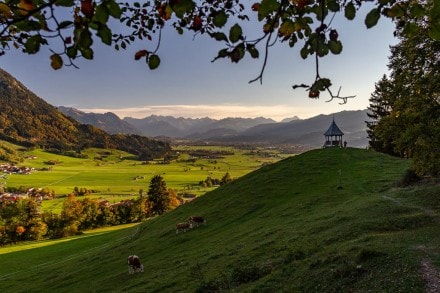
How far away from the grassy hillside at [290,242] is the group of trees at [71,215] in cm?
3359

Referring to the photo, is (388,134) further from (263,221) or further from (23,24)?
(23,24)

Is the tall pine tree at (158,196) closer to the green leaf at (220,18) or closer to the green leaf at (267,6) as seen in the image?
the green leaf at (220,18)

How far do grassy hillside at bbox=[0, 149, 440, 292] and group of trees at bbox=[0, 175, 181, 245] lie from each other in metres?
33.6

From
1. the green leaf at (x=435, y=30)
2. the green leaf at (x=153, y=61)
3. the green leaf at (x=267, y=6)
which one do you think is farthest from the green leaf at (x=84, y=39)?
the green leaf at (x=435, y=30)

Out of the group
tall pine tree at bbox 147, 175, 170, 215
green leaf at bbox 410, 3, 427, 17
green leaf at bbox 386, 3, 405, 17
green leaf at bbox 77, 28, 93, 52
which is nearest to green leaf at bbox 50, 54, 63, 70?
green leaf at bbox 77, 28, 93, 52

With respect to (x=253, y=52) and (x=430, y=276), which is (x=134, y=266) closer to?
(x=430, y=276)

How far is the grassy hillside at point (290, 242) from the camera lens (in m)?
14.4

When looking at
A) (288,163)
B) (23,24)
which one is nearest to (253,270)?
(23,24)

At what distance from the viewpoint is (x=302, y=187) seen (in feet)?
141

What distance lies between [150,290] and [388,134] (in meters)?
18.8

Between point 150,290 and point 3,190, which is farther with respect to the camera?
point 3,190

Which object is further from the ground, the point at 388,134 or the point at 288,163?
the point at 388,134

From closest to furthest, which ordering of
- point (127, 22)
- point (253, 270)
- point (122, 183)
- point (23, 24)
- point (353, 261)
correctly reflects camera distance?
1. point (23, 24)
2. point (127, 22)
3. point (353, 261)
4. point (253, 270)
5. point (122, 183)

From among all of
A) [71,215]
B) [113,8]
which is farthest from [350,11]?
[71,215]
